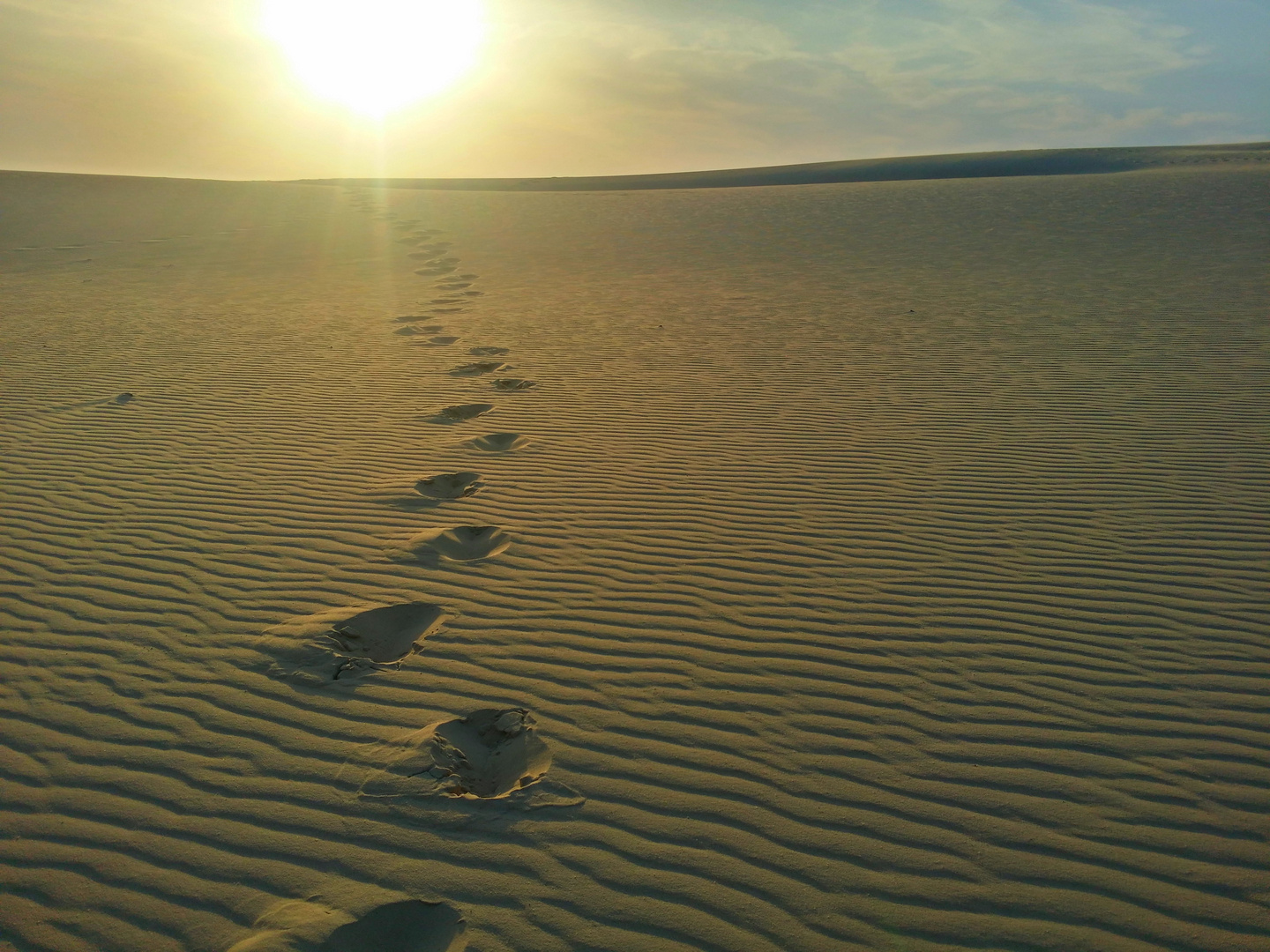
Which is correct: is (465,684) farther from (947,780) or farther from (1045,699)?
(1045,699)

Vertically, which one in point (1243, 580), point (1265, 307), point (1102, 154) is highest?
point (1102, 154)

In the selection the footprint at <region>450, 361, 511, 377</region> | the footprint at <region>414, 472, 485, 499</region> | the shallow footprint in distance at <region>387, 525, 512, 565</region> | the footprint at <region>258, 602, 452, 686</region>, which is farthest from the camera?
the footprint at <region>450, 361, 511, 377</region>

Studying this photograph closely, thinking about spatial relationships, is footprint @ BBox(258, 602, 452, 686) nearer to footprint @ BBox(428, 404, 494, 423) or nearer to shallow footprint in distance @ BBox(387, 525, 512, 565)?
shallow footprint in distance @ BBox(387, 525, 512, 565)

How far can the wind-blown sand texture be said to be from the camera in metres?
2.41

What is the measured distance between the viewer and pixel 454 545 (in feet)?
15.5

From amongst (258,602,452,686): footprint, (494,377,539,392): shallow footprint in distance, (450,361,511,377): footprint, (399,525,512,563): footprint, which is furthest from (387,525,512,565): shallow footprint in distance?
(450,361,511,377): footprint

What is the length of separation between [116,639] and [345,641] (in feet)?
3.31

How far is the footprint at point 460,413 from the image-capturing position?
710 cm

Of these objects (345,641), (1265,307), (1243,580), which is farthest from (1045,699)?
(1265,307)

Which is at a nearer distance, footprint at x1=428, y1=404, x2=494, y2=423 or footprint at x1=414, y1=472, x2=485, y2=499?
footprint at x1=414, y1=472, x2=485, y2=499

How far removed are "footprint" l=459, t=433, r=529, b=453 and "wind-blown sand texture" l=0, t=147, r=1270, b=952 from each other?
0.57ft

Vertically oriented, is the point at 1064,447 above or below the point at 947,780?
above

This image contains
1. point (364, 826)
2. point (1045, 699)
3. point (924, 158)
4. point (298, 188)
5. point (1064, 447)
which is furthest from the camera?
point (924, 158)

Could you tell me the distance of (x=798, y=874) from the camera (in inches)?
96.9
